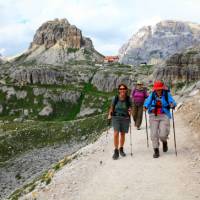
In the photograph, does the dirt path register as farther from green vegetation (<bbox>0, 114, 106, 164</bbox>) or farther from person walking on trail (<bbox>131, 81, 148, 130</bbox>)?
green vegetation (<bbox>0, 114, 106, 164</bbox>)

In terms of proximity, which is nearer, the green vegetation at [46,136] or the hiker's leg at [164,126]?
the hiker's leg at [164,126]

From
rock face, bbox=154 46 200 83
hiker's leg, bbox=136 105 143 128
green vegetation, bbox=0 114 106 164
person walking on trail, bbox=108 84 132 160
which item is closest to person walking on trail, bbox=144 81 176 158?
person walking on trail, bbox=108 84 132 160

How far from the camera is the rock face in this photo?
96.2 meters

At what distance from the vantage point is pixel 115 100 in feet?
60.1

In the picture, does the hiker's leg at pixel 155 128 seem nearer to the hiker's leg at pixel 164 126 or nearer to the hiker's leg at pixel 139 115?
the hiker's leg at pixel 164 126

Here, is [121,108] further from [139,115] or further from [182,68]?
[182,68]

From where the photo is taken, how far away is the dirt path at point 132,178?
13.6 m

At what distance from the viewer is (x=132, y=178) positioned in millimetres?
15312

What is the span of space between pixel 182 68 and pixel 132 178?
8891 cm

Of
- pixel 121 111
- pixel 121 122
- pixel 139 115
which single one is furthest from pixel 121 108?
pixel 139 115

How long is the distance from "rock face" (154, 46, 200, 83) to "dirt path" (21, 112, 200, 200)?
7714 cm

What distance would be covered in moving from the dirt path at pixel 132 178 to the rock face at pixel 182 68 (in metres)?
77.1

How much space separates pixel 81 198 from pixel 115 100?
5.74 m

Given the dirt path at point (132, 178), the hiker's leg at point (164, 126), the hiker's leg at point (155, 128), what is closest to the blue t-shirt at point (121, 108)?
the hiker's leg at point (155, 128)
